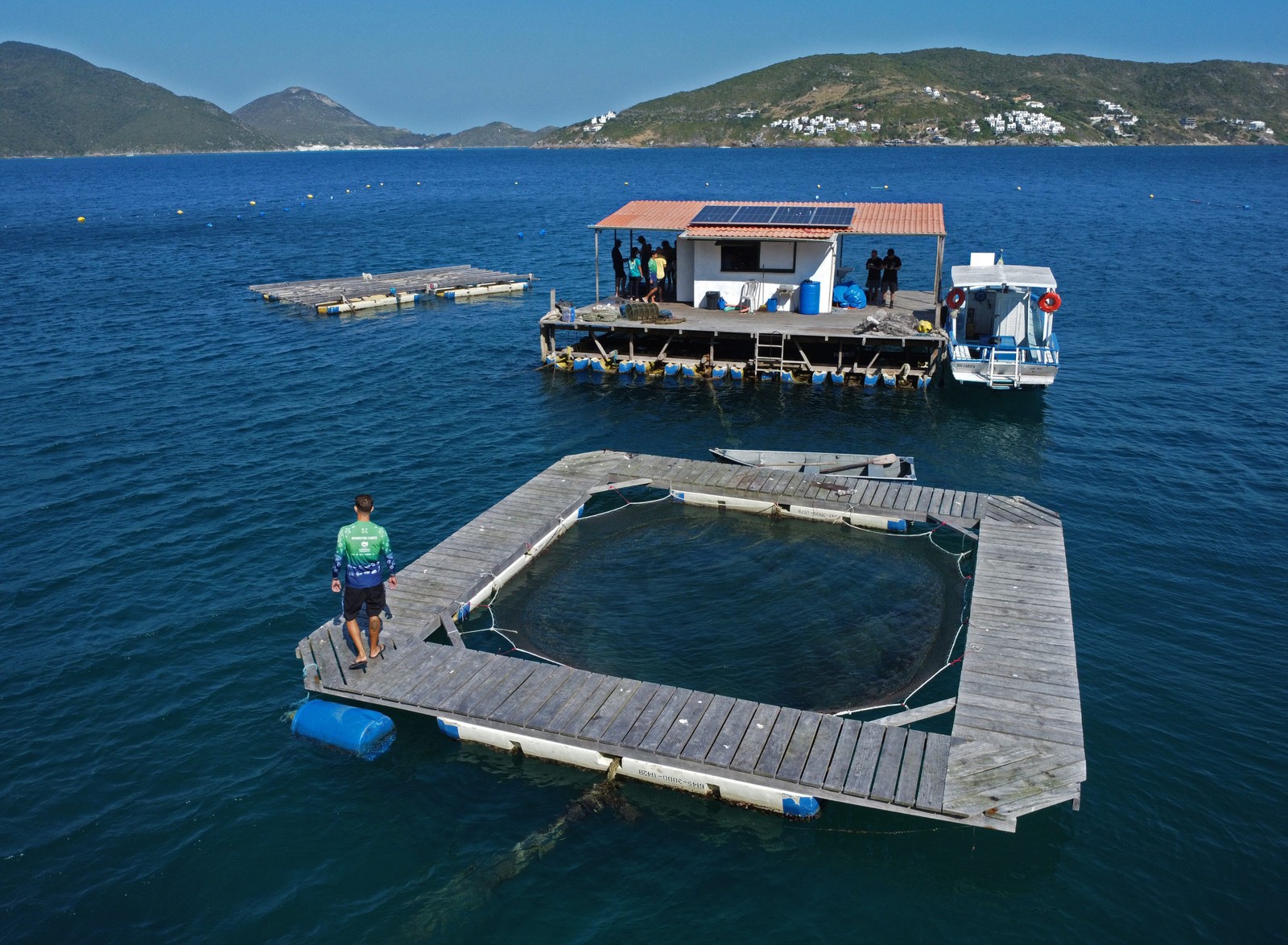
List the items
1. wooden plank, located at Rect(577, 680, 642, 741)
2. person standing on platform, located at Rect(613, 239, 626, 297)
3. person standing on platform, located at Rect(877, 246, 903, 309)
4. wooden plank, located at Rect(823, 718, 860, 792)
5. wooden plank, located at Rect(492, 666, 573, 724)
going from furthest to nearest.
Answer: person standing on platform, located at Rect(613, 239, 626, 297) → person standing on platform, located at Rect(877, 246, 903, 309) → wooden plank, located at Rect(492, 666, 573, 724) → wooden plank, located at Rect(577, 680, 642, 741) → wooden plank, located at Rect(823, 718, 860, 792)

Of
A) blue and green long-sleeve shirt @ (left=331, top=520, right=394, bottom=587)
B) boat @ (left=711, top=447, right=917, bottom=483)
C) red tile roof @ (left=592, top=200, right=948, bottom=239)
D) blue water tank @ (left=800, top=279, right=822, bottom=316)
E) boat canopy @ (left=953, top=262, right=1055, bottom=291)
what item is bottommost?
boat @ (left=711, top=447, right=917, bottom=483)

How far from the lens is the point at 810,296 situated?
108 ft

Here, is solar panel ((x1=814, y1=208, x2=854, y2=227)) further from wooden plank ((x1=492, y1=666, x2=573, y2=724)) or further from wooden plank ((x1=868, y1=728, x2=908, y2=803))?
wooden plank ((x1=868, y1=728, x2=908, y2=803))

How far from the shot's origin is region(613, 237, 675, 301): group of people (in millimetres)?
35500

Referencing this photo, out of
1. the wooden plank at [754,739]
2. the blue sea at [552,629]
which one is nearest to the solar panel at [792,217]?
the blue sea at [552,629]

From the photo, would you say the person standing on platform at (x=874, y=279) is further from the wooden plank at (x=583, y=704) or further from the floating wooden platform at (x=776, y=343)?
the wooden plank at (x=583, y=704)

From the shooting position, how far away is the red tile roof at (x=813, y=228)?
31.2 meters

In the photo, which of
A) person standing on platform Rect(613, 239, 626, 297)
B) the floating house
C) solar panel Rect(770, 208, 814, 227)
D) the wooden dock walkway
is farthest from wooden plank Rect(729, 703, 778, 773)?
the wooden dock walkway

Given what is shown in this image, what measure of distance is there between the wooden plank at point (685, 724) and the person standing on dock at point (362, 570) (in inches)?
189

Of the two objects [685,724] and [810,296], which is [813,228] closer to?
[810,296]

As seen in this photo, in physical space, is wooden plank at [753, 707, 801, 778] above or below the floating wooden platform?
below

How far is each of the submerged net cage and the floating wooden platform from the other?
38.4 ft

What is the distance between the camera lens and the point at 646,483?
21.8 m

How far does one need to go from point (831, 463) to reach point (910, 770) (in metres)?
11.7
